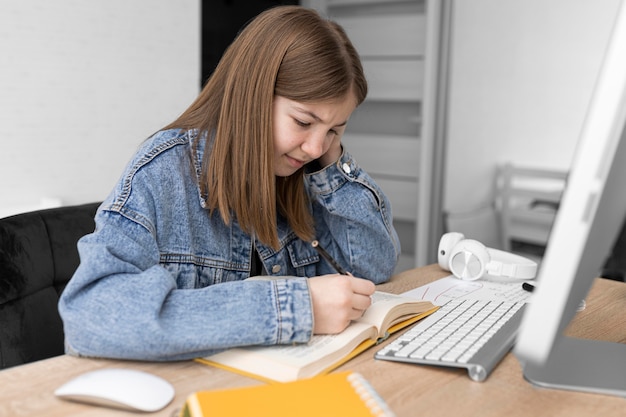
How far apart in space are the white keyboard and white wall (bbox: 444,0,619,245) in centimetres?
238

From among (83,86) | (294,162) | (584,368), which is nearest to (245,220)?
(294,162)

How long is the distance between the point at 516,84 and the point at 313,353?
2.93 meters

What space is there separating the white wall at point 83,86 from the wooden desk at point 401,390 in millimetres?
1479

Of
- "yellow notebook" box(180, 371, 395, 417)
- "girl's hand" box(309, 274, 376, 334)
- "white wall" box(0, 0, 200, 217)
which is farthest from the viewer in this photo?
"white wall" box(0, 0, 200, 217)

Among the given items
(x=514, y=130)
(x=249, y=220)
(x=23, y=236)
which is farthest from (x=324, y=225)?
(x=514, y=130)

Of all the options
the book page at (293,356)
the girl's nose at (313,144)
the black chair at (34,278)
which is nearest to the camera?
the book page at (293,356)

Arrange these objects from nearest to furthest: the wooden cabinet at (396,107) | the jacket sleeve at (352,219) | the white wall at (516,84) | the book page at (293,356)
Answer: the book page at (293,356) < the jacket sleeve at (352,219) < the white wall at (516,84) < the wooden cabinet at (396,107)

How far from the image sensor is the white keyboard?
2.88ft

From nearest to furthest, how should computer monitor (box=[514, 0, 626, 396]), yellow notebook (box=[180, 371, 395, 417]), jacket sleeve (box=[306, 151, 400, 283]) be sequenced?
computer monitor (box=[514, 0, 626, 396]), yellow notebook (box=[180, 371, 395, 417]), jacket sleeve (box=[306, 151, 400, 283])

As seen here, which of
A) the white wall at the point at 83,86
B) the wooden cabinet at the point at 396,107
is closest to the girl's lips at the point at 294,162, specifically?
the white wall at the point at 83,86

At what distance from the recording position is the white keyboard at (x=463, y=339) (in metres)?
0.88

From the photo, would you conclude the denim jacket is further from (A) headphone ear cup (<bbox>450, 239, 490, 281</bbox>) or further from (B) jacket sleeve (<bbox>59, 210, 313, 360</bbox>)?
(A) headphone ear cup (<bbox>450, 239, 490, 281</bbox>)

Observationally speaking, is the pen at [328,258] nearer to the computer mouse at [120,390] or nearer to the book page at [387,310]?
the book page at [387,310]

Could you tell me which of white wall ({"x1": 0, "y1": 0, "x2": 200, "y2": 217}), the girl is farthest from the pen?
white wall ({"x1": 0, "y1": 0, "x2": 200, "y2": 217})
